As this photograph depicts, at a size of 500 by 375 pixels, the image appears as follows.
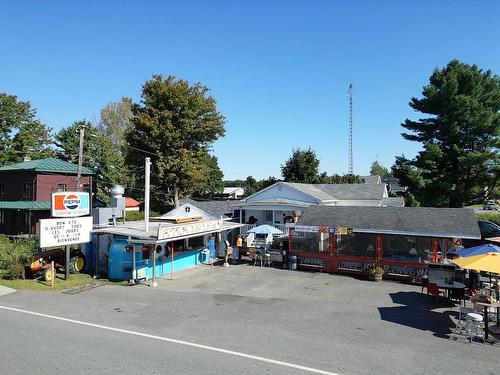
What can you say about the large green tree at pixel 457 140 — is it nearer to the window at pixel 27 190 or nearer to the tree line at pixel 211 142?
the tree line at pixel 211 142

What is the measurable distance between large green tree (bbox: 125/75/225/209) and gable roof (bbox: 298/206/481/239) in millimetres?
21721

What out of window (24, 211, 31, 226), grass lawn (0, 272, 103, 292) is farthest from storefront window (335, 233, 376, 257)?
window (24, 211, 31, 226)

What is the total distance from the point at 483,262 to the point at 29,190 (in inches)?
1576

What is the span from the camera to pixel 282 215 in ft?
106

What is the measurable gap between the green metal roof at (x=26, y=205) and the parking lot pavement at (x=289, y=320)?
22650 millimetres

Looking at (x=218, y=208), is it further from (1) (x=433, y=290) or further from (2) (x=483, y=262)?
(2) (x=483, y=262)

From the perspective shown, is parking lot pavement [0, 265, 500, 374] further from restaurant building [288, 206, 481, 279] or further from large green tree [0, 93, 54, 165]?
large green tree [0, 93, 54, 165]

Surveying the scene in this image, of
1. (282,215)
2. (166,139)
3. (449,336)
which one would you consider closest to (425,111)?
(282,215)

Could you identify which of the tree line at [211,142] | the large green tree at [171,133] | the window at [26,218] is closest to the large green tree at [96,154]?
the tree line at [211,142]

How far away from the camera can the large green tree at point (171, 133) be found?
140 feet

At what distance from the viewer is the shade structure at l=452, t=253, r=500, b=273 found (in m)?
12.7

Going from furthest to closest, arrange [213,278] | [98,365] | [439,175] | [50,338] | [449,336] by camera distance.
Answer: [439,175]
[213,278]
[449,336]
[50,338]
[98,365]

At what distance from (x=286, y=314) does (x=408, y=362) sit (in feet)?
17.3

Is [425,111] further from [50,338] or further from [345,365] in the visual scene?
[50,338]
